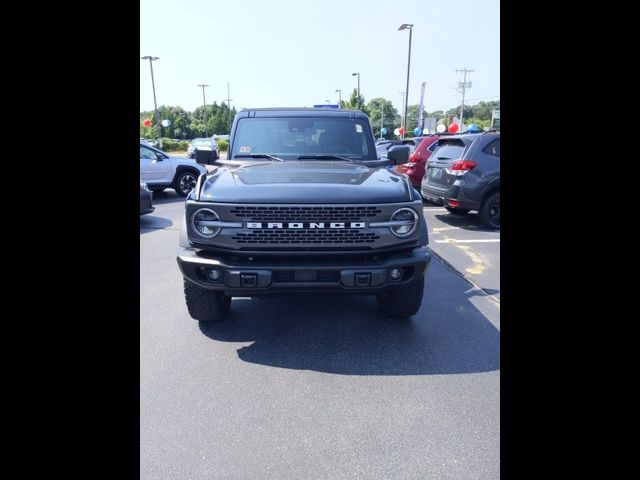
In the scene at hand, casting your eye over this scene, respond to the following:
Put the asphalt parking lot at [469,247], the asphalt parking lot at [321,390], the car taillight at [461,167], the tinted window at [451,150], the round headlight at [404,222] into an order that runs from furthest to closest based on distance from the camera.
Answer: the tinted window at [451,150] → the car taillight at [461,167] → the asphalt parking lot at [469,247] → the round headlight at [404,222] → the asphalt parking lot at [321,390]

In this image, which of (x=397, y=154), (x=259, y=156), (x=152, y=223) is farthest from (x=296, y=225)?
(x=152, y=223)

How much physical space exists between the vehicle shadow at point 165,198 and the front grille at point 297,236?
9.12m

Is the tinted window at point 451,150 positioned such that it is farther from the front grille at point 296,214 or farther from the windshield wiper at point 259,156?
the front grille at point 296,214

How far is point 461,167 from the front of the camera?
7.80 metres

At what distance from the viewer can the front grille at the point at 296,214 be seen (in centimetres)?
284

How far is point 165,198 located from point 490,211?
8.76 metres

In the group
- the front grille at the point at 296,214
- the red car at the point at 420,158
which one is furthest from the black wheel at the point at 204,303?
the red car at the point at 420,158

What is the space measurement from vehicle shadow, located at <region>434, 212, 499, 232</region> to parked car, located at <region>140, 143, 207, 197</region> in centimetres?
672


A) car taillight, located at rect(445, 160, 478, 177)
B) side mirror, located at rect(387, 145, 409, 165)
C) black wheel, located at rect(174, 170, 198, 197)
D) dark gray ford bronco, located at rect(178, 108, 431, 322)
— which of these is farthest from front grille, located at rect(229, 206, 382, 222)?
black wheel, located at rect(174, 170, 198, 197)

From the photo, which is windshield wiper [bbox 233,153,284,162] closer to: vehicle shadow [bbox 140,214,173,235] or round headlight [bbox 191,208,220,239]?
round headlight [bbox 191,208,220,239]

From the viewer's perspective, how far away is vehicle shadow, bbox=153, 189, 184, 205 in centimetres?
1152
